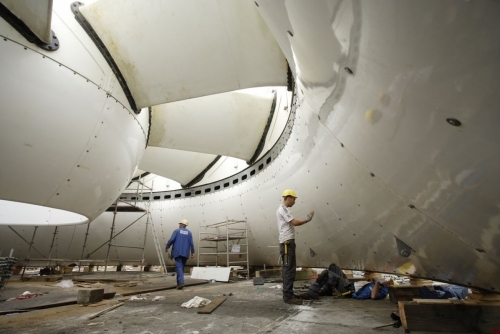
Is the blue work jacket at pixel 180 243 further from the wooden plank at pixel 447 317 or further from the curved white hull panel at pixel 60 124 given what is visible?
the wooden plank at pixel 447 317

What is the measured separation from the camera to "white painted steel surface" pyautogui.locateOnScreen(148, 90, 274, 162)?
5160 millimetres

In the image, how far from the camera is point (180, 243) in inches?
194

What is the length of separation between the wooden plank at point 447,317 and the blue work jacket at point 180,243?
396cm

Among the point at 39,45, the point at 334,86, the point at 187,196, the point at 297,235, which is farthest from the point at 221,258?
the point at 334,86

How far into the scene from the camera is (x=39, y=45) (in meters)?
2.59

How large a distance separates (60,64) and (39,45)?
0.74 ft

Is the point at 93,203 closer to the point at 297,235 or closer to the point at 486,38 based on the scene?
the point at 297,235

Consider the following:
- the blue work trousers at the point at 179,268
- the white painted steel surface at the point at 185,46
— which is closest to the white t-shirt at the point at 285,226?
the white painted steel surface at the point at 185,46

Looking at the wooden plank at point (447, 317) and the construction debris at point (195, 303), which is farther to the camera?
the construction debris at point (195, 303)

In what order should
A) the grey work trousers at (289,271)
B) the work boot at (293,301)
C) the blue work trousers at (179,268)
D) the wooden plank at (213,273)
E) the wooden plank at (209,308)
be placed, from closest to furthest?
the wooden plank at (209,308) → the work boot at (293,301) → the grey work trousers at (289,271) → the blue work trousers at (179,268) → the wooden plank at (213,273)

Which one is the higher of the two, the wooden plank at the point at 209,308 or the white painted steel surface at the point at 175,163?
the white painted steel surface at the point at 175,163

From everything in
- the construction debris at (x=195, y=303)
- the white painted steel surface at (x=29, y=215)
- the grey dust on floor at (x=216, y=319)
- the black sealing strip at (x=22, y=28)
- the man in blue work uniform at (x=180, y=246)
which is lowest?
the grey dust on floor at (x=216, y=319)

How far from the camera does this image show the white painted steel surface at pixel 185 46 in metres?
3.03

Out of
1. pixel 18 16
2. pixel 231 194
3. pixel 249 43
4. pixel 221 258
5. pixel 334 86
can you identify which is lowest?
pixel 221 258
